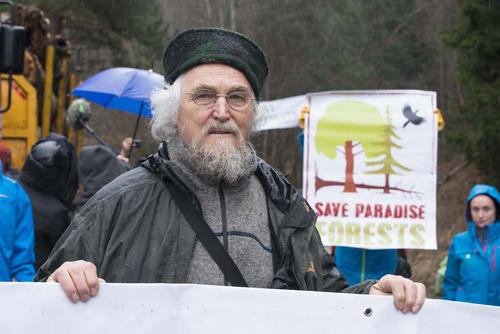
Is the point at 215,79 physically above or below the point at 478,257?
above

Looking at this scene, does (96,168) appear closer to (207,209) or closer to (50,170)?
(50,170)

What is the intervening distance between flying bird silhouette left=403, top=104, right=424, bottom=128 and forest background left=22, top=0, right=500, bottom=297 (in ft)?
45.8

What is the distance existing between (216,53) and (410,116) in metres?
4.43

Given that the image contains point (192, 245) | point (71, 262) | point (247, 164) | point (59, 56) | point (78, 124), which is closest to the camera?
point (71, 262)

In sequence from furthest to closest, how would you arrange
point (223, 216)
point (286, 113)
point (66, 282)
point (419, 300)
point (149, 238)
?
point (286, 113) → point (223, 216) → point (149, 238) → point (419, 300) → point (66, 282)

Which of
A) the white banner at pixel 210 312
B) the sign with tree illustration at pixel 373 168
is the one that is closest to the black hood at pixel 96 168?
the sign with tree illustration at pixel 373 168

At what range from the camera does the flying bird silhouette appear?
23.6ft

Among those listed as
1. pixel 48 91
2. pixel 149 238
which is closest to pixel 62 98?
pixel 48 91

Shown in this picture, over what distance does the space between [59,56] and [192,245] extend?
9571 mm

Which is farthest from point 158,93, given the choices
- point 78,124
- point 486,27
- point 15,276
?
point 486,27

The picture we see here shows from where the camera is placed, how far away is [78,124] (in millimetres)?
9773

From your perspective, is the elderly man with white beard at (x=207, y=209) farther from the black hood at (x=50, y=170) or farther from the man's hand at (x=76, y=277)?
the black hood at (x=50, y=170)

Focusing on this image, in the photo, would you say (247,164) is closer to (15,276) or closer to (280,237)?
(280,237)

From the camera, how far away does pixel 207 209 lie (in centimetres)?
293
